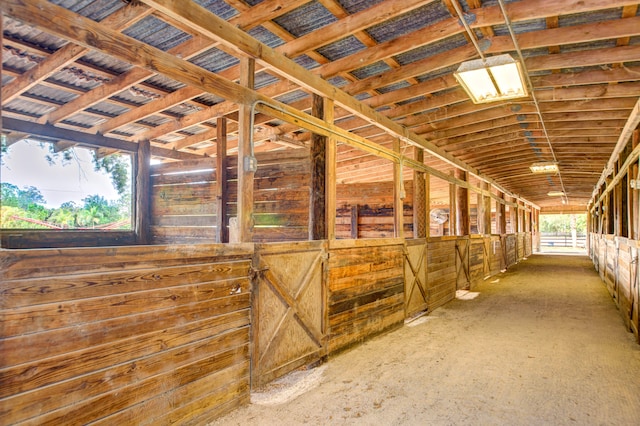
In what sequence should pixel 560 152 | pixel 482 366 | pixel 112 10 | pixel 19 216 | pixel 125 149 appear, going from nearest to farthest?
pixel 112 10, pixel 482 366, pixel 19 216, pixel 125 149, pixel 560 152

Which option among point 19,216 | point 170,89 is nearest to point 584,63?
point 170,89

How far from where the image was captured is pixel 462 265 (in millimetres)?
7973

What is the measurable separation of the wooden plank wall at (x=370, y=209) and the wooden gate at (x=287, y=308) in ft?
9.08

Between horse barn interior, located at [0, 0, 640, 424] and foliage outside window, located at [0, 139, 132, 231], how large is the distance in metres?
0.18

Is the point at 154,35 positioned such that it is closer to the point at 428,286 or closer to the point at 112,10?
the point at 112,10

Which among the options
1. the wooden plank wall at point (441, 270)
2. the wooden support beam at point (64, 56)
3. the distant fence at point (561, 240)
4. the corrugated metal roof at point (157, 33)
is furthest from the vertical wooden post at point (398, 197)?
the distant fence at point (561, 240)

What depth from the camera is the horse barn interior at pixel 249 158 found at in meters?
1.87

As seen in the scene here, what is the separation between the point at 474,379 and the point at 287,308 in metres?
1.65

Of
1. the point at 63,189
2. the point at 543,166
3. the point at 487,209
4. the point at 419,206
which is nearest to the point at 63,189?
the point at 63,189

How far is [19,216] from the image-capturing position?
15.3 feet

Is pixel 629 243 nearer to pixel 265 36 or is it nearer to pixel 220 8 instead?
pixel 265 36

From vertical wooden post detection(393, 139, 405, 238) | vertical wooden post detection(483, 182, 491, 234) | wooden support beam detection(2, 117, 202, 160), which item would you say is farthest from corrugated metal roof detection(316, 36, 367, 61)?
vertical wooden post detection(483, 182, 491, 234)

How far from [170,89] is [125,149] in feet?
6.47

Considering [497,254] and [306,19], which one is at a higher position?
[306,19]
